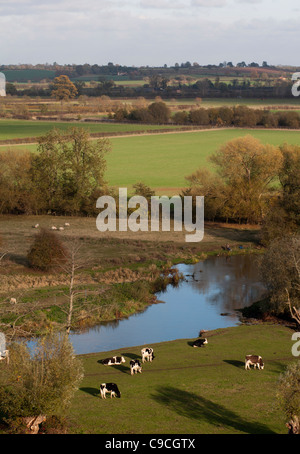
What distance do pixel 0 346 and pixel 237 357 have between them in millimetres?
11235

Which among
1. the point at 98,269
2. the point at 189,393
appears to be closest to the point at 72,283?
the point at 189,393

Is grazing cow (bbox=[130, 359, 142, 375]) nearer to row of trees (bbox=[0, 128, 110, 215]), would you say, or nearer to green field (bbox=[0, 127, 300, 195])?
row of trees (bbox=[0, 128, 110, 215])

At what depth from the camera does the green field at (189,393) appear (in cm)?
2102

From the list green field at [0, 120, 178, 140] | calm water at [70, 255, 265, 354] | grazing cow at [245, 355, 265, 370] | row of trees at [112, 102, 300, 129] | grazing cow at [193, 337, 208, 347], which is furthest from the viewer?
row of trees at [112, 102, 300, 129]

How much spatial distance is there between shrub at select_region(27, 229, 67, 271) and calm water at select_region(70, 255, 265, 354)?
27.0 ft

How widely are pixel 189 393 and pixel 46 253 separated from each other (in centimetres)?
2459

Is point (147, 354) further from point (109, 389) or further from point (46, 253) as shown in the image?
point (46, 253)

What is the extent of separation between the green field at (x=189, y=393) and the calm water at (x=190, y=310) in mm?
3181

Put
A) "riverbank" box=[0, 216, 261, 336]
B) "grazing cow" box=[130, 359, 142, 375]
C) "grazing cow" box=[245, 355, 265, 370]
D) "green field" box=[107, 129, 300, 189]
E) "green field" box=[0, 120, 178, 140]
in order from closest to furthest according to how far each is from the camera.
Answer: "grazing cow" box=[130, 359, 142, 375], "grazing cow" box=[245, 355, 265, 370], "riverbank" box=[0, 216, 261, 336], "green field" box=[107, 129, 300, 189], "green field" box=[0, 120, 178, 140]

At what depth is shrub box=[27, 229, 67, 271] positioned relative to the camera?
154 ft

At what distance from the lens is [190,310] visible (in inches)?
1630

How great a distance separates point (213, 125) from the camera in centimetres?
15450

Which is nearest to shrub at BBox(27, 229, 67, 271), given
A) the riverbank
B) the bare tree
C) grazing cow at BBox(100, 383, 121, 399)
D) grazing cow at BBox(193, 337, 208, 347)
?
the bare tree
